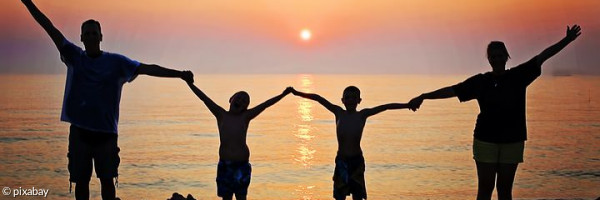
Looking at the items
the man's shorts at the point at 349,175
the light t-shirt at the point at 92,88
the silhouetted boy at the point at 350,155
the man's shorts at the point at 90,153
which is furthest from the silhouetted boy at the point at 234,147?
the man's shorts at the point at 90,153

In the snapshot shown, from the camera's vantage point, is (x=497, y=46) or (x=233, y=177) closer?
(x=497, y=46)

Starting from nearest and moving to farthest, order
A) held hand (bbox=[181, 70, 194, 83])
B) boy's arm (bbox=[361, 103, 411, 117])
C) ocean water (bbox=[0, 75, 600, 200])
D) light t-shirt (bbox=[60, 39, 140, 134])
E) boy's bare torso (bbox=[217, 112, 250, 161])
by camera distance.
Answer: light t-shirt (bbox=[60, 39, 140, 134]), held hand (bbox=[181, 70, 194, 83]), boy's arm (bbox=[361, 103, 411, 117]), boy's bare torso (bbox=[217, 112, 250, 161]), ocean water (bbox=[0, 75, 600, 200])

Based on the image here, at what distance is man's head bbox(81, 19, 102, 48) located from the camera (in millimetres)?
6316

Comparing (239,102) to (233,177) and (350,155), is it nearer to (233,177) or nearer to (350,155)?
(233,177)

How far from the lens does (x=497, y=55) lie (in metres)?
6.57

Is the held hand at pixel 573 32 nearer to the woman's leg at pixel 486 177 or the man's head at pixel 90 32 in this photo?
the woman's leg at pixel 486 177

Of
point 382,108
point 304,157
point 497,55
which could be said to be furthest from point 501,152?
point 304,157

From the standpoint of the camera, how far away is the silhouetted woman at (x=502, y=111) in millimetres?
6566

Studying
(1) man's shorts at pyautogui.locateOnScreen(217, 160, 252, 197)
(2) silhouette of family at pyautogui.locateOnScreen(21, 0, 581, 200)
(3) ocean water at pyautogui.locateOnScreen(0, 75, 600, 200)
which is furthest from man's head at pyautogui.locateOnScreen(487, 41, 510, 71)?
(3) ocean water at pyautogui.locateOnScreen(0, 75, 600, 200)

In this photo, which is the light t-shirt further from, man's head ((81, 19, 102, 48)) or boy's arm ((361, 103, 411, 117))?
boy's arm ((361, 103, 411, 117))

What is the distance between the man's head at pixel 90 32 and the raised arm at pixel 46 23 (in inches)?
13.0

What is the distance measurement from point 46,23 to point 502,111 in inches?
193

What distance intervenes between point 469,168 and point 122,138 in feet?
86.6

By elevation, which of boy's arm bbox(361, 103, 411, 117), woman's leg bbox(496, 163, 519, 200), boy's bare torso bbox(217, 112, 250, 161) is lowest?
woman's leg bbox(496, 163, 519, 200)
